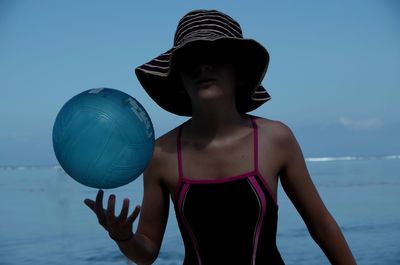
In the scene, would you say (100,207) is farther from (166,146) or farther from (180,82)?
(180,82)

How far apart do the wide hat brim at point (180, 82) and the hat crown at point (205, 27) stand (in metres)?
0.04

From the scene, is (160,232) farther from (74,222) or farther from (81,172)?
(74,222)

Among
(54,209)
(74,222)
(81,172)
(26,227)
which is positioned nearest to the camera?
(81,172)

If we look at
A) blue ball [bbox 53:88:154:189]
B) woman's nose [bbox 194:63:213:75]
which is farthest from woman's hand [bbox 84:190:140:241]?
woman's nose [bbox 194:63:213:75]

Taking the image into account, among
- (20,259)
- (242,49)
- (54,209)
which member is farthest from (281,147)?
(54,209)

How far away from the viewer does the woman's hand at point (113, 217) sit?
3.11m

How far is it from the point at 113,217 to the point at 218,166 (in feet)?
2.16

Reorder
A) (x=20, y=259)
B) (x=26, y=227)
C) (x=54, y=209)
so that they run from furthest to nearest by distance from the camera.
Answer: (x=54, y=209) < (x=26, y=227) < (x=20, y=259)

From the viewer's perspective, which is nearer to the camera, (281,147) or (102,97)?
(102,97)

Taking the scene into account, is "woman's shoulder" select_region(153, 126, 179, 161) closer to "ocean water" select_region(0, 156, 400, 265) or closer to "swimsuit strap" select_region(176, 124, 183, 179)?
"swimsuit strap" select_region(176, 124, 183, 179)

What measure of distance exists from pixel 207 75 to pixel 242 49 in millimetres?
293

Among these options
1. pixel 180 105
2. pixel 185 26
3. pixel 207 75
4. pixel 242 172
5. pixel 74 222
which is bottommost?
pixel 74 222

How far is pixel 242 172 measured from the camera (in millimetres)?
3414

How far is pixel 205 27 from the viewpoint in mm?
3385
